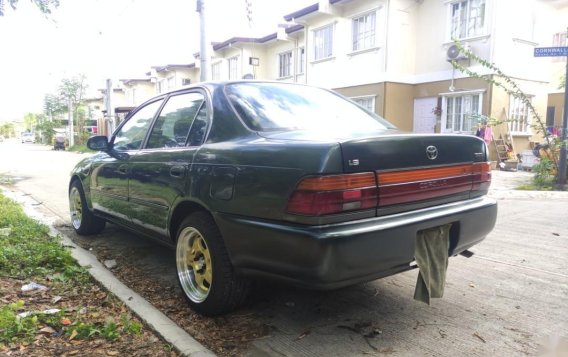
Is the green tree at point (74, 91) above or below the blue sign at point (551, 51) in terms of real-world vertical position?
above

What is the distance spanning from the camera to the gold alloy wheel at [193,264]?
3.23 meters

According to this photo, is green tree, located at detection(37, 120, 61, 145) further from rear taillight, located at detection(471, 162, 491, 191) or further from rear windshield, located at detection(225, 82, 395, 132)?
rear taillight, located at detection(471, 162, 491, 191)

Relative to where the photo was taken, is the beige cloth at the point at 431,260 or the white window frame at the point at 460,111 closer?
the beige cloth at the point at 431,260

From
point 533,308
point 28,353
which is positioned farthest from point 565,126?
point 28,353

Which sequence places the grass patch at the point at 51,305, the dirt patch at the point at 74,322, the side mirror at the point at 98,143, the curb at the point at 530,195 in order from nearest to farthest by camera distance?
the dirt patch at the point at 74,322 → the grass patch at the point at 51,305 → the side mirror at the point at 98,143 → the curb at the point at 530,195

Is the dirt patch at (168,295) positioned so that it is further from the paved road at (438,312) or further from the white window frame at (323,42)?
the white window frame at (323,42)

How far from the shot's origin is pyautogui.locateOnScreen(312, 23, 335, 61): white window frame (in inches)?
706

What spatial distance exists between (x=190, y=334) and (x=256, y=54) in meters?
21.9

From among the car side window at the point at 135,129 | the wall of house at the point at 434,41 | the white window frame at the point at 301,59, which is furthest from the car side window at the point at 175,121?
the white window frame at the point at 301,59

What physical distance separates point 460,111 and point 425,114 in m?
1.44

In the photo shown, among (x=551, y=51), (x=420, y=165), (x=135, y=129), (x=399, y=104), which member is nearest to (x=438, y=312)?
(x=420, y=165)

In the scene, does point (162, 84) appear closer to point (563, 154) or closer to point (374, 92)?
point (374, 92)

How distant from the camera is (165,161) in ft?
11.6

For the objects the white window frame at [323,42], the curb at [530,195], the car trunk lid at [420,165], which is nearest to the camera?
the car trunk lid at [420,165]
